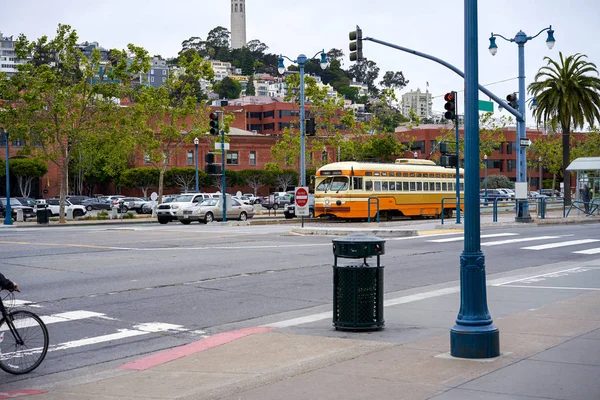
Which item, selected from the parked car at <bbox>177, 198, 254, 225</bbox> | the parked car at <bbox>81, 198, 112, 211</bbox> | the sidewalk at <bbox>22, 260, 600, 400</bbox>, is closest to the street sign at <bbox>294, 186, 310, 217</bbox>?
the parked car at <bbox>177, 198, 254, 225</bbox>

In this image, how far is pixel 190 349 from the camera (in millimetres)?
9680

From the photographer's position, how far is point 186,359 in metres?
8.96

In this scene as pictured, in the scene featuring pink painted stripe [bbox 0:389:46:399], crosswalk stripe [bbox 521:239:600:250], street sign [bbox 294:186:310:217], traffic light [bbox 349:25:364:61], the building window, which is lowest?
pink painted stripe [bbox 0:389:46:399]

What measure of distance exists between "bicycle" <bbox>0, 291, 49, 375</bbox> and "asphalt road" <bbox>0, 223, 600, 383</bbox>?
15 centimetres

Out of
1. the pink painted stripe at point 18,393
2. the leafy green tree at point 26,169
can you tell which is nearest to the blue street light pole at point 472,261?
the pink painted stripe at point 18,393

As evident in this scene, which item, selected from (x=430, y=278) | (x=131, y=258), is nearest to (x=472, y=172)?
(x=430, y=278)

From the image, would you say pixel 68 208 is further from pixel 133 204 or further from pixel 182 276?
pixel 182 276

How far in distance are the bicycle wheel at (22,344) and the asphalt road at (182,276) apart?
0.15 m

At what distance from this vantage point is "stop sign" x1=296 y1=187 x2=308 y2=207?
32.1 metres

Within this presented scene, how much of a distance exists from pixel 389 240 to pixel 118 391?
65.6ft

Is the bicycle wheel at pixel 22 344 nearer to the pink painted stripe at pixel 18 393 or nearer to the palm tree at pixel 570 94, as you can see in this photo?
the pink painted stripe at pixel 18 393

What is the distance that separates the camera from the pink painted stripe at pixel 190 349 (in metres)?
8.86

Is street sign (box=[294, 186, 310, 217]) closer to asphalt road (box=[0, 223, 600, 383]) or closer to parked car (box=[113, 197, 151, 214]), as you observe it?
asphalt road (box=[0, 223, 600, 383])

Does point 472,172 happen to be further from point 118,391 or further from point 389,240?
point 389,240
